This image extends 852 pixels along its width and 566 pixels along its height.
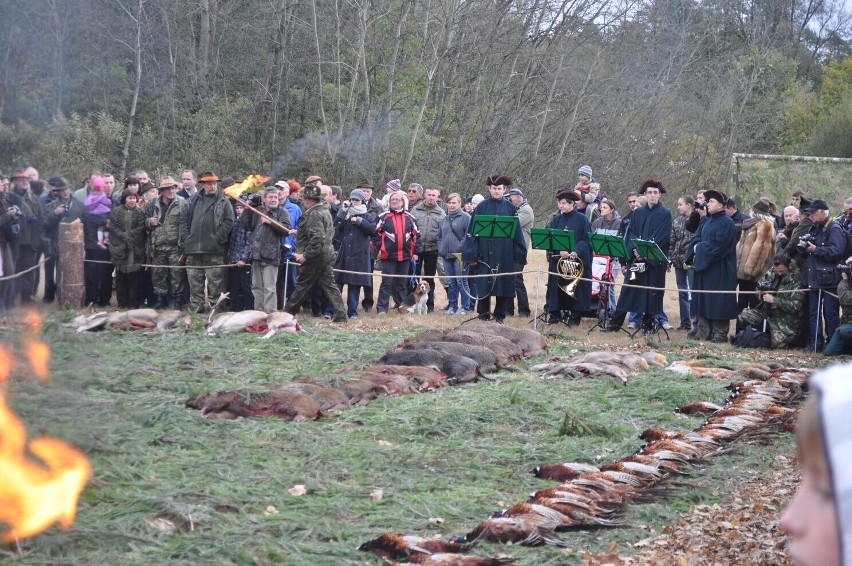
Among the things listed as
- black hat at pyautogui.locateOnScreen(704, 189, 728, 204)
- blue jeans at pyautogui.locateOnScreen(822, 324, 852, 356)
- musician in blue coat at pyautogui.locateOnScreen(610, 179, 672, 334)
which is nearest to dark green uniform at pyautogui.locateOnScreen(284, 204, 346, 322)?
musician in blue coat at pyautogui.locateOnScreen(610, 179, 672, 334)

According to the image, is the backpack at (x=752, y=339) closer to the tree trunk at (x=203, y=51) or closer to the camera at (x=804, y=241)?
the camera at (x=804, y=241)

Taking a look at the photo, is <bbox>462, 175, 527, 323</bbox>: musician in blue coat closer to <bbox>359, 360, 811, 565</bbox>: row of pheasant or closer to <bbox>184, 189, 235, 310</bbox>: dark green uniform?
<bbox>184, 189, 235, 310</bbox>: dark green uniform

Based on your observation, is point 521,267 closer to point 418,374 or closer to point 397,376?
point 418,374

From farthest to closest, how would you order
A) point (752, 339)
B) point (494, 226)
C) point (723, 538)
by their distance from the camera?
1. point (494, 226)
2. point (752, 339)
3. point (723, 538)

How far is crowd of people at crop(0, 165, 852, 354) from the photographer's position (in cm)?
1533

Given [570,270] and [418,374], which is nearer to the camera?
[418,374]

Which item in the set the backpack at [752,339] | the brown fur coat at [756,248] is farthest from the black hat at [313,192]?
the backpack at [752,339]

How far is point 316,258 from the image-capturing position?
1582 centimetres

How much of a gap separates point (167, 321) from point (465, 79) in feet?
58.0

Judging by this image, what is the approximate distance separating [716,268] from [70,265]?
9.41 m

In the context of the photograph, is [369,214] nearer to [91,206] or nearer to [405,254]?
[405,254]

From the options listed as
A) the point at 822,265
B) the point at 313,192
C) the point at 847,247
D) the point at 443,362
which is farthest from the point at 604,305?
the point at 443,362

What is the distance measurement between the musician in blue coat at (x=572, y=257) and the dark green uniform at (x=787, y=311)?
9.07 feet

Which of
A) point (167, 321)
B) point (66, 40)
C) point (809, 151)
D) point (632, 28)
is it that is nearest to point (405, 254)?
point (167, 321)
